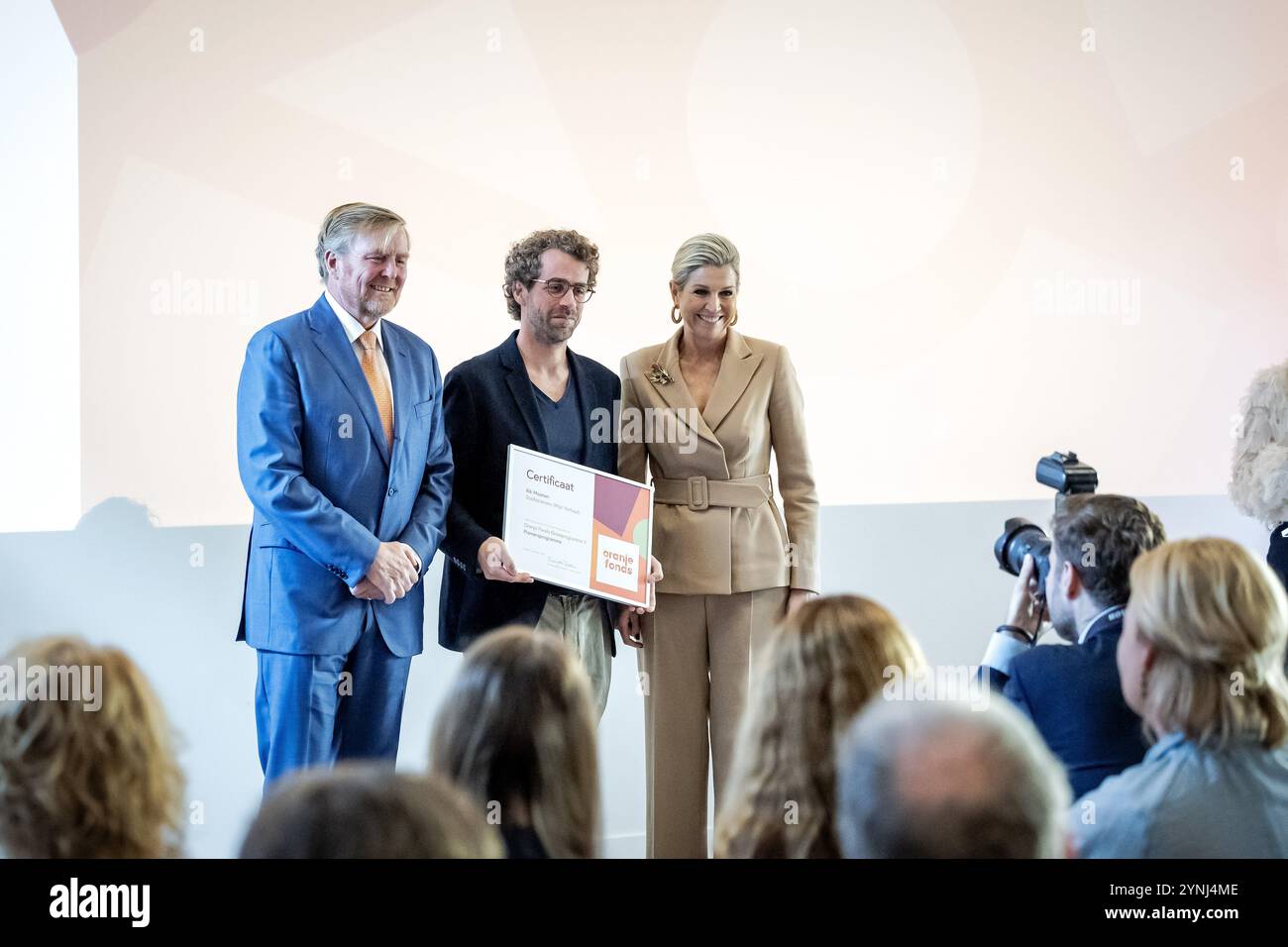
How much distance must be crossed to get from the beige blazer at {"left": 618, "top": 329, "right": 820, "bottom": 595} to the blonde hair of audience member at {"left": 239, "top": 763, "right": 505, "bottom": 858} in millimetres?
1857

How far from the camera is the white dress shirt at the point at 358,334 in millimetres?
2977

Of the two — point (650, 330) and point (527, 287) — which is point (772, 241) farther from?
point (527, 287)

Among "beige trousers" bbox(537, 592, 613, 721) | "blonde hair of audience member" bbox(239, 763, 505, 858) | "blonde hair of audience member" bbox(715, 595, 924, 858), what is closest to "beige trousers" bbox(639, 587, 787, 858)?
"beige trousers" bbox(537, 592, 613, 721)

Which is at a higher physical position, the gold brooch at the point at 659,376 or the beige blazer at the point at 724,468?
the gold brooch at the point at 659,376

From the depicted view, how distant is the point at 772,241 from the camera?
4051 mm

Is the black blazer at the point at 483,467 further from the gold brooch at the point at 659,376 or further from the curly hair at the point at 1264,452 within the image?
the curly hair at the point at 1264,452

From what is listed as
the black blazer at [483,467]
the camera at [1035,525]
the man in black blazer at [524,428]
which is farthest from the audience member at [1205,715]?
the black blazer at [483,467]

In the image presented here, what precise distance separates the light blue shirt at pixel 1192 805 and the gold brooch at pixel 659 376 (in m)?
1.54

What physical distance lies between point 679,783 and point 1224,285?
2466 mm

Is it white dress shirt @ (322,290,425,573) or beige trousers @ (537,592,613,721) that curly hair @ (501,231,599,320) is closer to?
white dress shirt @ (322,290,425,573)
